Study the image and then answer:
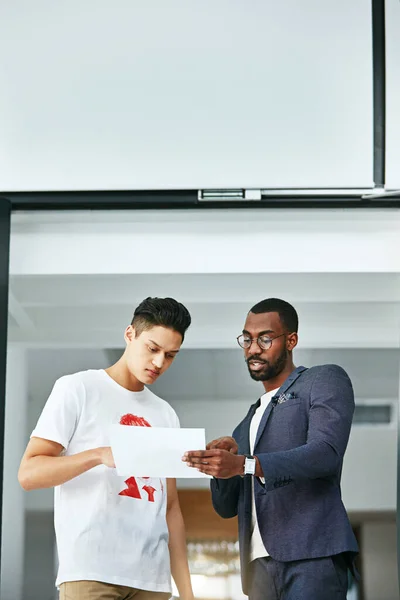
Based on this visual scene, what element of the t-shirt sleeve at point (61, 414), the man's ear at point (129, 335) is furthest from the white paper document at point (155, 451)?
the man's ear at point (129, 335)

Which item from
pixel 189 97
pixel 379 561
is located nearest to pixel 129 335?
pixel 189 97

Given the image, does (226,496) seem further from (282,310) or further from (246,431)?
(282,310)

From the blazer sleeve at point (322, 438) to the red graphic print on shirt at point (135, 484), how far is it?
0.31 m

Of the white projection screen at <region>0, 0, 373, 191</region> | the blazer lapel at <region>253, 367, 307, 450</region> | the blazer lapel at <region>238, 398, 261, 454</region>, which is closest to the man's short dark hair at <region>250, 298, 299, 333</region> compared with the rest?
the blazer lapel at <region>253, 367, 307, 450</region>

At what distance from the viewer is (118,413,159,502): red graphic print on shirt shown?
227 centimetres

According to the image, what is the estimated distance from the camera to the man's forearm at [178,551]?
7.52 feet

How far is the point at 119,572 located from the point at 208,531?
25cm

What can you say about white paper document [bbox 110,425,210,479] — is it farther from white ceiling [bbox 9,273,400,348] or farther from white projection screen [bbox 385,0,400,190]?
white projection screen [bbox 385,0,400,190]

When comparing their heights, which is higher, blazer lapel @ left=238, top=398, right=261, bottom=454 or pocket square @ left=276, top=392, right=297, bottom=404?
pocket square @ left=276, top=392, right=297, bottom=404

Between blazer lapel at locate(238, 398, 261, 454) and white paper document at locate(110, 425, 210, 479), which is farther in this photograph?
blazer lapel at locate(238, 398, 261, 454)

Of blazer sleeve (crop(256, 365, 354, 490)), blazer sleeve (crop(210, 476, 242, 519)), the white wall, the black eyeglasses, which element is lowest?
the white wall

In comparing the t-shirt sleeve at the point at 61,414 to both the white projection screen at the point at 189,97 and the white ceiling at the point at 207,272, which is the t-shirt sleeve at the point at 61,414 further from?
the white projection screen at the point at 189,97

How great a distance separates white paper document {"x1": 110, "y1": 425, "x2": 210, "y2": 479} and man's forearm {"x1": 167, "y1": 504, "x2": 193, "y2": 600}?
153mm

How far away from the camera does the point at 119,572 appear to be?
225 centimetres
